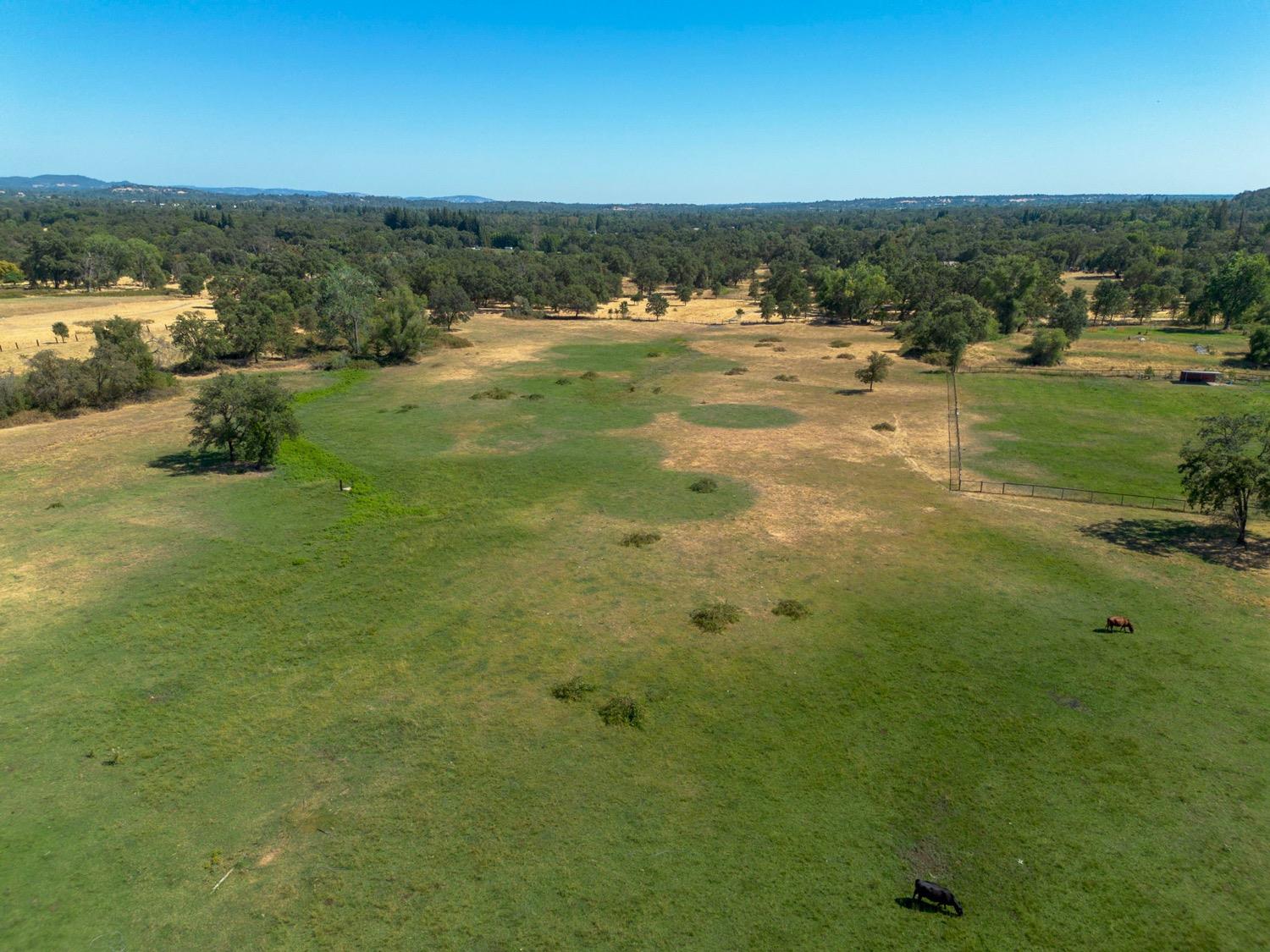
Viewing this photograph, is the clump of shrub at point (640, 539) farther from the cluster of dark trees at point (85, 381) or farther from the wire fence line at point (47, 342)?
the wire fence line at point (47, 342)

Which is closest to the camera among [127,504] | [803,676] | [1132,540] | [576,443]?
[803,676]

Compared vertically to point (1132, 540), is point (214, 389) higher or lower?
higher

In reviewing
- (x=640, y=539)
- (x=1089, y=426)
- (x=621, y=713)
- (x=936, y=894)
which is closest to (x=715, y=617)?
(x=621, y=713)

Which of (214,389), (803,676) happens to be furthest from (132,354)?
(803,676)

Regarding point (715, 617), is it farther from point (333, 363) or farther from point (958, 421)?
point (333, 363)

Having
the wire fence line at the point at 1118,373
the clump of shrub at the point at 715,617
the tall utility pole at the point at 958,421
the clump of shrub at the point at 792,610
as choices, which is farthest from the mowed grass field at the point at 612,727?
the wire fence line at the point at 1118,373

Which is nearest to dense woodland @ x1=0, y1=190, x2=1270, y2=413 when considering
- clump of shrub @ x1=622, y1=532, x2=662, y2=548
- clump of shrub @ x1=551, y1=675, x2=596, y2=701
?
clump of shrub @ x1=622, y1=532, x2=662, y2=548

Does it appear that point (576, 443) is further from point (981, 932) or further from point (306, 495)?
point (981, 932)

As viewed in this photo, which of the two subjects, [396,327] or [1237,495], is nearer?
[1237,495]

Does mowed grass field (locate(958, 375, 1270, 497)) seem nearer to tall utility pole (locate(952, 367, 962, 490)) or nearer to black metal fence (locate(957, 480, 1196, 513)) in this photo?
tall utility pole (locate(952, 367, 962, 490))
